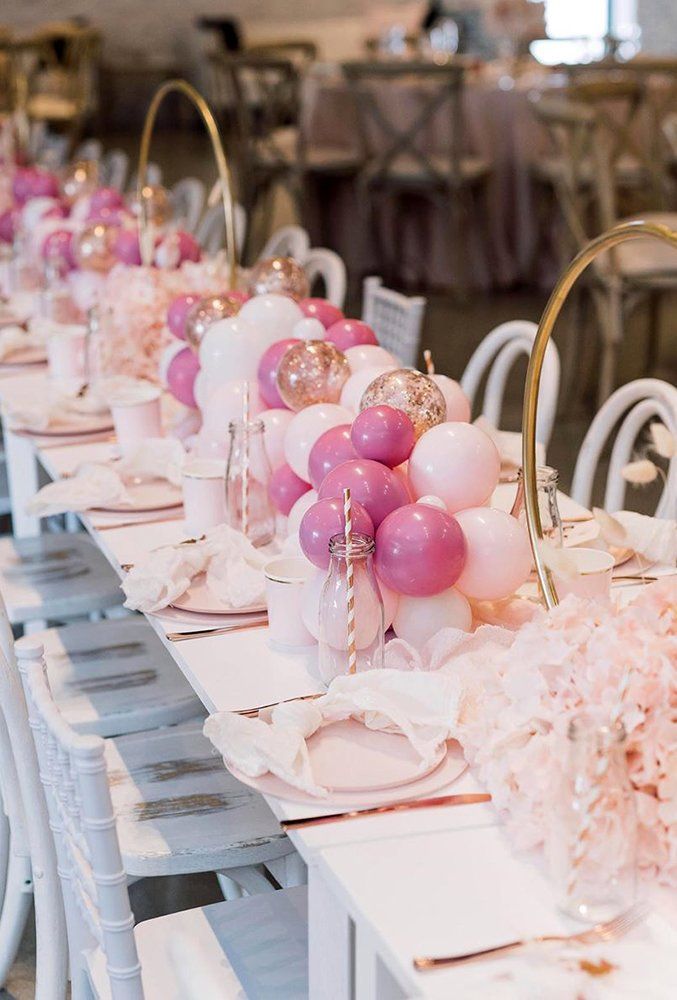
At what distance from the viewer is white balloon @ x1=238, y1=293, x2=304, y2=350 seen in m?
2.20

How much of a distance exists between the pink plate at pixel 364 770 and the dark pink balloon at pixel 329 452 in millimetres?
420

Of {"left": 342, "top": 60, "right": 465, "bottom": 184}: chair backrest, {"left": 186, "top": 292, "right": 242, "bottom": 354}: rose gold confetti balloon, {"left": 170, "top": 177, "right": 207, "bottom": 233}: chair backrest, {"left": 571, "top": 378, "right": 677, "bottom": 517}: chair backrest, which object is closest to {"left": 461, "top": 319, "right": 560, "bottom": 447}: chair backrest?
{"left": 571, "top": 378, "right": 677, "bottom": 517}: chair backrest

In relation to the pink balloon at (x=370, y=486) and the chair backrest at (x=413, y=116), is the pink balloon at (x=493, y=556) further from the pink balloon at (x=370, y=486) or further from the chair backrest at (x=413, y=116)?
the chair backrest at (x=413, y=116)

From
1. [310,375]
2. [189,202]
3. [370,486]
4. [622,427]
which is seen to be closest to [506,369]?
[622,427]

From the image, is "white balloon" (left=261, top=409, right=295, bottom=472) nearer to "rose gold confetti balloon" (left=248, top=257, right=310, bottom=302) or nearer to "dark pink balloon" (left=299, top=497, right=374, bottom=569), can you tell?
"dark pink balloon" (left=299, top=497, right=374, bottom=569)

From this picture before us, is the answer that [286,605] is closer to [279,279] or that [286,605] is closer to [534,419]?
[534,419]

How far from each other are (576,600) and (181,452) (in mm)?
984

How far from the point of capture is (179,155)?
10305 millimetres

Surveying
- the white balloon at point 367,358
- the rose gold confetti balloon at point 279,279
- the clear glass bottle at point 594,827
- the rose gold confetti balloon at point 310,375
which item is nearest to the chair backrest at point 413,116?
the rose gold confetti balloon at point 279,279

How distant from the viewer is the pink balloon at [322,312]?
2276mm

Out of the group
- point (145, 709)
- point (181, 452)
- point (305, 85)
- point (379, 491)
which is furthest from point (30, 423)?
point (305, 85)

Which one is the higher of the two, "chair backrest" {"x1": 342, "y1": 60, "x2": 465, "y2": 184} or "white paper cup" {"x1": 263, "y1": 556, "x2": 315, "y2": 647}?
"chair backrest" {"x1": 342, "y1": 60, "x2": 465, "y2": 184}

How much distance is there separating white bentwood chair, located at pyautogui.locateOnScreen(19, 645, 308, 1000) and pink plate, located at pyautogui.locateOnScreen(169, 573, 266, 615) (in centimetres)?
29

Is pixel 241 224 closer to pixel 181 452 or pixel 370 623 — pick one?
pixel 181 452
